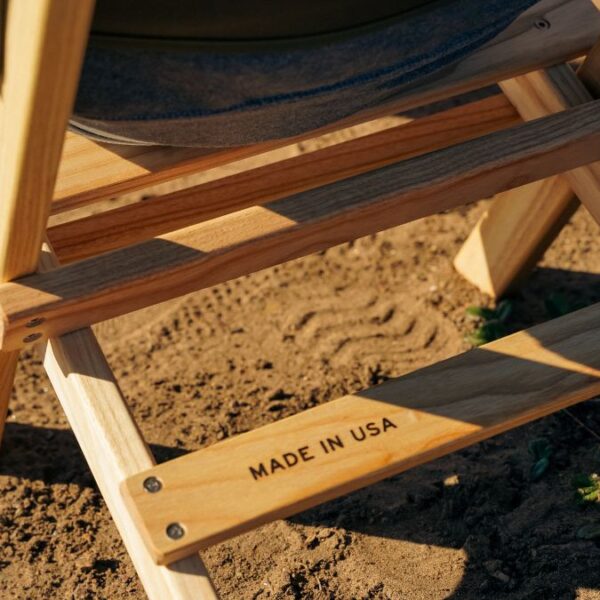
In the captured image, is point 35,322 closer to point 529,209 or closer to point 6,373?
point 6,373

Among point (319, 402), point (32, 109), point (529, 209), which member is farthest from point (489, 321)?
point (32, 109)

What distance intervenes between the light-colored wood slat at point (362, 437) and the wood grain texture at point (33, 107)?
35 cm

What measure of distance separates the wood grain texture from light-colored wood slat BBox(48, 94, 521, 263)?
0.35 meters

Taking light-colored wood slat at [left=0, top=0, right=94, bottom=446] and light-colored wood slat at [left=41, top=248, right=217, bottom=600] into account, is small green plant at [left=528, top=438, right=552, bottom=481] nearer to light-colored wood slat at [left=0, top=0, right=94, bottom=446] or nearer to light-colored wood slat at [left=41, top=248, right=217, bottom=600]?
light-colored wood slat at [left=41, top=248, right=217, bottom=600]

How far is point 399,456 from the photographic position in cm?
146

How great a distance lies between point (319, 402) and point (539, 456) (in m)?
0.48

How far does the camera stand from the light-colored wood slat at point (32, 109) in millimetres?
1082

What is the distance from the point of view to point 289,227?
1567mm

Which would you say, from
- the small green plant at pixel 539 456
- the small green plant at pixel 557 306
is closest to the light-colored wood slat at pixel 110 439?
the small green plant at pixel 539 456

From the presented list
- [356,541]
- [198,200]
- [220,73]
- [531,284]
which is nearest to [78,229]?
[198,200]

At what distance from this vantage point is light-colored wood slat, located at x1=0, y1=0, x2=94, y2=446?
1.08 m

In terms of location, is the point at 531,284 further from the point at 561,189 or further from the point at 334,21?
the point at 334,21

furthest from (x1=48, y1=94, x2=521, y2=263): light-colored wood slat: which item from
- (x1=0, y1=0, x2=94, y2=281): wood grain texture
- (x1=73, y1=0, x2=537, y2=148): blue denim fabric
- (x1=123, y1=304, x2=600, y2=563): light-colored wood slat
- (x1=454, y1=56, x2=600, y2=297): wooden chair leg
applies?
(x1=123, y1=304, x2=600, y2=563): light-colored wood slat

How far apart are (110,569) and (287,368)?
0.62 meters
